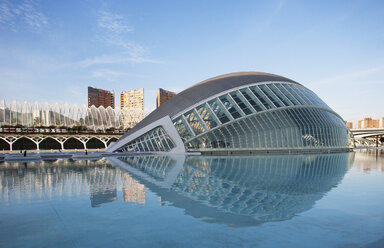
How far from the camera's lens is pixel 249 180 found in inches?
490

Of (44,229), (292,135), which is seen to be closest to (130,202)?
(44,229)

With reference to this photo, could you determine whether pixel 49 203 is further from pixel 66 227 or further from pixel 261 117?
pixel 261 117

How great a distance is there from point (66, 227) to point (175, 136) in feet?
87.6

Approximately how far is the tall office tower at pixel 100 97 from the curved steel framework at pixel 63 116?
10205cm

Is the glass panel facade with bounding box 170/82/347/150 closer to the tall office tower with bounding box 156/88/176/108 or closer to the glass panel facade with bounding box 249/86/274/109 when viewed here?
the glass panel facade with bounding box 249/86/274/109

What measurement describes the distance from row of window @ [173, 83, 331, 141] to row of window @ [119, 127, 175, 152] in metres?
2.00

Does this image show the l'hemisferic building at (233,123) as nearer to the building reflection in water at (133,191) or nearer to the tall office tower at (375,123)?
the building reflection in water at (133,191)

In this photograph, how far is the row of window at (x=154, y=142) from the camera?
111ft

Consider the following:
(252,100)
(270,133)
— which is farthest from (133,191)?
(252,100)

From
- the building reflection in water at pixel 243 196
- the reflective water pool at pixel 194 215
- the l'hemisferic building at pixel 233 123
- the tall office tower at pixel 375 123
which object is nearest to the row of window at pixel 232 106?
the l'hemisferic building at pixel 233 123

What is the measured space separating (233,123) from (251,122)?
2.39 m

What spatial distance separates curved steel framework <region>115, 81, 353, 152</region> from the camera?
3300cm

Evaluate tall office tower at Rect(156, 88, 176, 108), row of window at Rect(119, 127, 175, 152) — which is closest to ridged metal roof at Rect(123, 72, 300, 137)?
row of window at Rect(119, 127, 175, 152)

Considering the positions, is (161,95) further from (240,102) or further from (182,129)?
(182,129)
